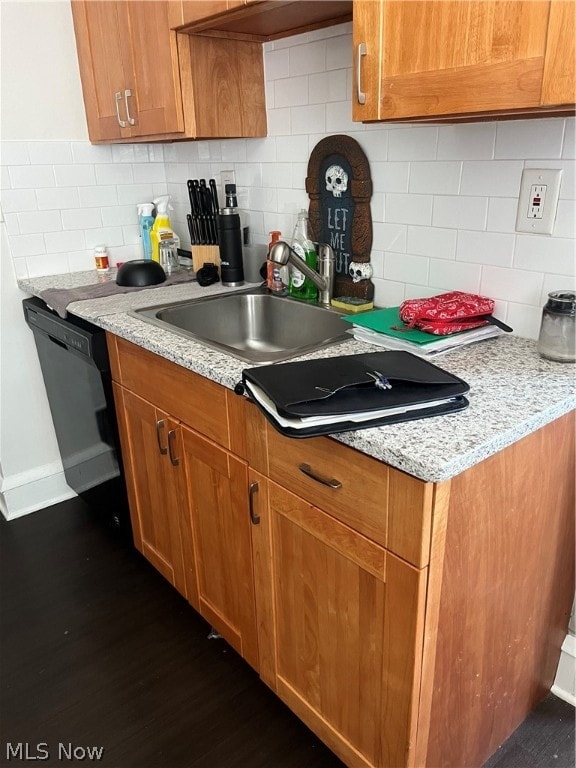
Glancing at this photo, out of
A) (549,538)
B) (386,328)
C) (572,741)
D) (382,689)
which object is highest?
(386,328)

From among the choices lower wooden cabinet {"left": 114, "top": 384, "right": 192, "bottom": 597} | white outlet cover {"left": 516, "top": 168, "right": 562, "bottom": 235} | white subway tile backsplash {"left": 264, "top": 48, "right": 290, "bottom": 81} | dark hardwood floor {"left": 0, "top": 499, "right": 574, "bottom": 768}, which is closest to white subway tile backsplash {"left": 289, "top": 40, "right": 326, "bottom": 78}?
white subway tile backsplash {"left": 264, "top": 48, "right": 290, "bottom": 81}

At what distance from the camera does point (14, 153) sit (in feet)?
7.13

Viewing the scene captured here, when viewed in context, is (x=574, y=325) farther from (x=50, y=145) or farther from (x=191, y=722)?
(x=50, y=145)

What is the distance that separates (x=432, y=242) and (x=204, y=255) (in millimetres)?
988

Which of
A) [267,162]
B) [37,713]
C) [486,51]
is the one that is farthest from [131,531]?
[486,51]

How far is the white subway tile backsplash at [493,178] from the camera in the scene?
4.48 ft

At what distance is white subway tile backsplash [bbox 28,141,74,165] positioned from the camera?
2215 millimetres

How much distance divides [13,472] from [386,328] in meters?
1.73

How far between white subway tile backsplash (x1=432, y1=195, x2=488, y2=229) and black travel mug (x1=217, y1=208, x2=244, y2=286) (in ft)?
2.46

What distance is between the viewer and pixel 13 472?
2.42 meters

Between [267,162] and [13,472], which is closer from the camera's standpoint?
[267,162]

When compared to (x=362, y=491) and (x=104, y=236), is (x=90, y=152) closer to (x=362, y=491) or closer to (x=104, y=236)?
(x=104, y=236)

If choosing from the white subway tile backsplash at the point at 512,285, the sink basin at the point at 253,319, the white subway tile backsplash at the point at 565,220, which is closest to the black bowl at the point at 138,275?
the sink basin at the point at 253,319

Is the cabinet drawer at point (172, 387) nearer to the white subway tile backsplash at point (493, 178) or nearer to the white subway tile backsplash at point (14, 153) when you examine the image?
the white subway tile backsplash at point (493, 178)
